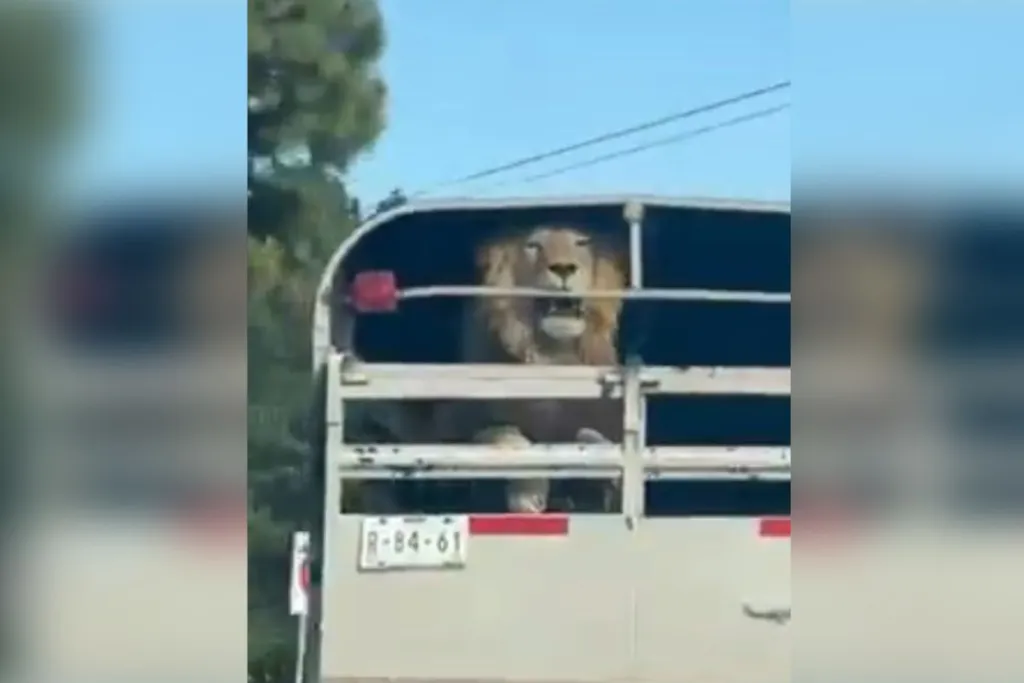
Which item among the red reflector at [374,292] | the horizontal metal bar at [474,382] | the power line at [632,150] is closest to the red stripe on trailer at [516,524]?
the horizontal metal bar at [474,382]

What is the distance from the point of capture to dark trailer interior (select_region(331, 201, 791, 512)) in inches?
85.9

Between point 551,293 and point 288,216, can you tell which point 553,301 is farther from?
point 288,216

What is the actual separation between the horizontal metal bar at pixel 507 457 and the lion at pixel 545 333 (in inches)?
0.4

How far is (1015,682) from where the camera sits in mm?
1990

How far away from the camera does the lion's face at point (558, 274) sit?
2.24m

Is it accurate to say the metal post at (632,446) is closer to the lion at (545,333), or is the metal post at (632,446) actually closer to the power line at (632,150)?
the lion at (545,333)

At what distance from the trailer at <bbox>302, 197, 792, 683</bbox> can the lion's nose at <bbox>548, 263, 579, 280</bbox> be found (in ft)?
0.17

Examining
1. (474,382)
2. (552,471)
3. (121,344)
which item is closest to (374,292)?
(474,382)

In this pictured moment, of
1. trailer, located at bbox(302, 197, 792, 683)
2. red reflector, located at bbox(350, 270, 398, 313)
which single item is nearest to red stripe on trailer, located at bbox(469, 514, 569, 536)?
trailer, located at bbox(302, 197, 792, 683)

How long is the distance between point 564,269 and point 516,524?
271 millimetres

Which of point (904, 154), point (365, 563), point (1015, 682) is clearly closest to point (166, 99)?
point (365, 563)

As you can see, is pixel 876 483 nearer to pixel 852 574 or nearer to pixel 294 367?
pixel 852 574

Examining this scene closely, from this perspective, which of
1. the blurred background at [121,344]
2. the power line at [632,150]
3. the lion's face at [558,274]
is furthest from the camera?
the lion's face at [558,274]

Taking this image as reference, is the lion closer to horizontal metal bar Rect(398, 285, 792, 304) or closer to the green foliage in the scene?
horizontal metal bar Rect(398, 285, 792, 304)
